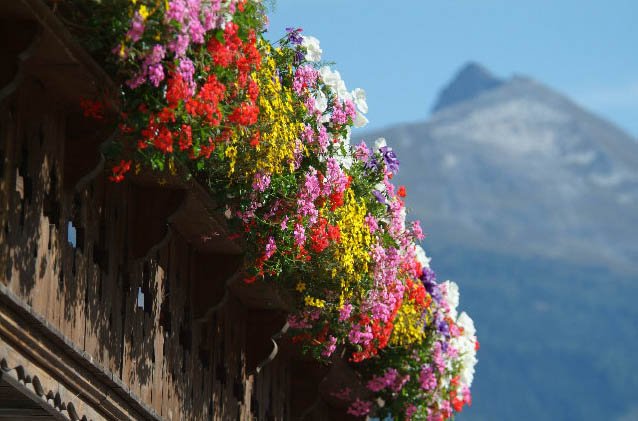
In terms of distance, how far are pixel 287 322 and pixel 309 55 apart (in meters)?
2.02

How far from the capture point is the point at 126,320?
8.56 meters

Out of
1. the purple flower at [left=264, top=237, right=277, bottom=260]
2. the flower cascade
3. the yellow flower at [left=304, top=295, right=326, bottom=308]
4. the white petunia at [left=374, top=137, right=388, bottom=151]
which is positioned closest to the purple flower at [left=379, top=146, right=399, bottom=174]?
the flower cascade

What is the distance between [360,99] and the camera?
1104 centimetres

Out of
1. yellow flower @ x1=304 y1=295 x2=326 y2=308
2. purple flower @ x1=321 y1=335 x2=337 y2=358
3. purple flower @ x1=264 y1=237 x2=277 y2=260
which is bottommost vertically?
purple flower @ x1=321 y1=335 x2=337 y2=358

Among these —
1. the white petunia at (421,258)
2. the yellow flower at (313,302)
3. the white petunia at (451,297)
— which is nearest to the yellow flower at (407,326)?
the white petunia at (421,258)

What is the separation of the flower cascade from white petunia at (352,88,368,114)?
0.6 inches

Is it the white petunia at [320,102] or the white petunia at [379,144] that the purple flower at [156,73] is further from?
the white petunia at [379,144]

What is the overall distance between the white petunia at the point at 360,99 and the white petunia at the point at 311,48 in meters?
0.59

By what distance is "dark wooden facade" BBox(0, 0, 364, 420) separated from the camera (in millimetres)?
6766

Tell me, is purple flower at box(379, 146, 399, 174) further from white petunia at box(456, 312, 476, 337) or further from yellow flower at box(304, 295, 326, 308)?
white petunia at box(456, 312, 476, 337)

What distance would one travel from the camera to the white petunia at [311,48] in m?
10.4

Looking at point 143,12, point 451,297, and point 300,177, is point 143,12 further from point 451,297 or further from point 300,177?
point 451,297

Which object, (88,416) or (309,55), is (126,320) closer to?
(88,416)

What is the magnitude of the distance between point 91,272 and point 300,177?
83.2 inches
